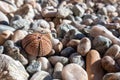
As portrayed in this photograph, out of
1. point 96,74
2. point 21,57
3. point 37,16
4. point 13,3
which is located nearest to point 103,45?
point 96,74

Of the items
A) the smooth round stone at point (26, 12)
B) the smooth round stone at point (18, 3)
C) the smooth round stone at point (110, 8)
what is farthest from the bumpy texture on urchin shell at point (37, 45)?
the smooth round stone at point (110, 8)

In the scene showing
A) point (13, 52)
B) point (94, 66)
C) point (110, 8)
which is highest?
point (13, 52)

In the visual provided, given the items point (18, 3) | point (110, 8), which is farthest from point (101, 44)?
point (110, 8)

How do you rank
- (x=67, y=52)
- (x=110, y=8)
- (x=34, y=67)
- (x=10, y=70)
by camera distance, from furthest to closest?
(x=110, y=8)
(x=67, y=52)
(x=34, y=67)
(x=10, y=70)

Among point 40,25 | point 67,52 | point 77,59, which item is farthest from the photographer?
point 40,25

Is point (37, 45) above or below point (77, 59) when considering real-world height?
above

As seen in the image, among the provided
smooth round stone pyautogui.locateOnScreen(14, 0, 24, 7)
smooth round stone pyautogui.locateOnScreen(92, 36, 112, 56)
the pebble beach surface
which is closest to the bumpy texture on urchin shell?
the pebble beach surface

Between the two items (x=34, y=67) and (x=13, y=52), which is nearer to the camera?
(x=34, y=67)

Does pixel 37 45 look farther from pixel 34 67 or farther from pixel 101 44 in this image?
pixel 101 44
